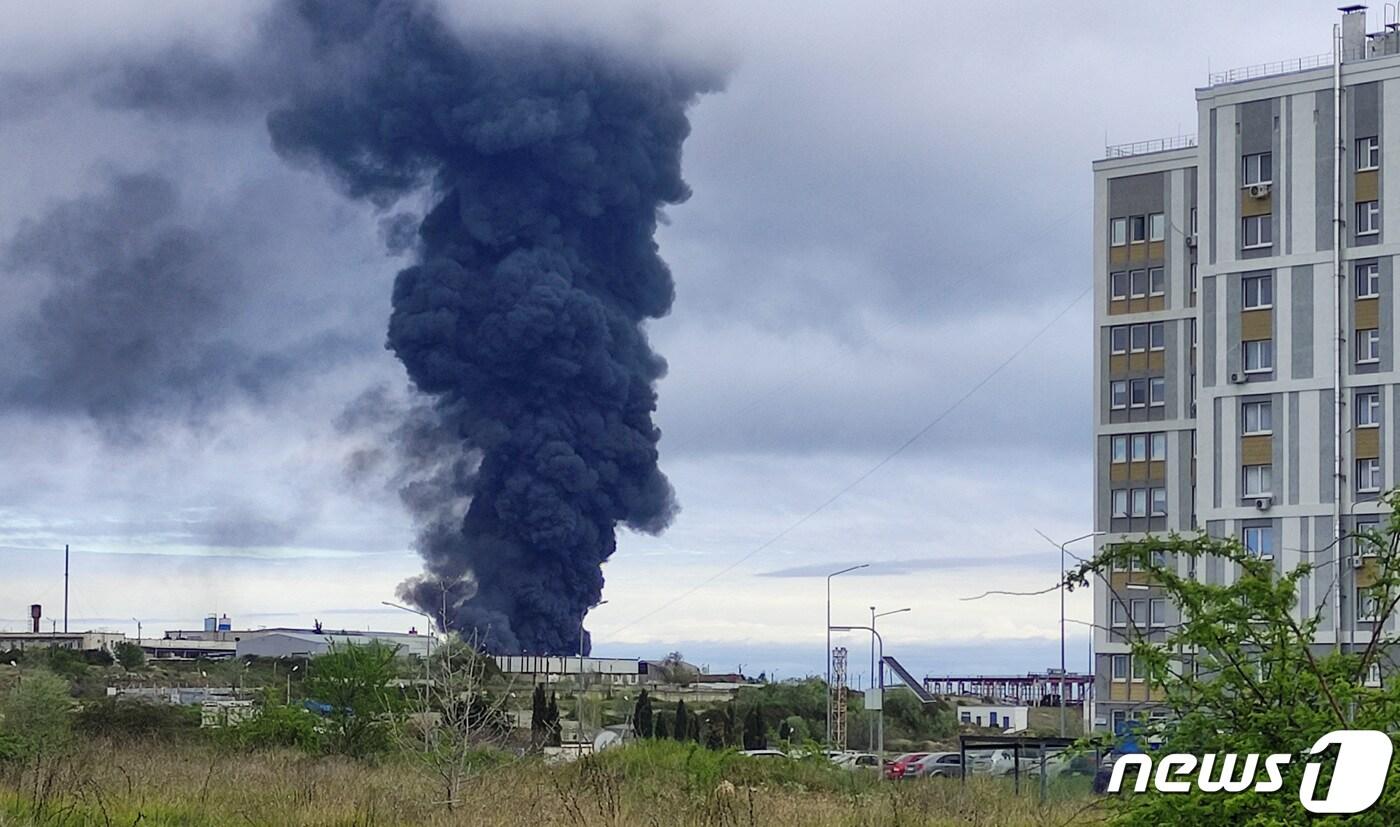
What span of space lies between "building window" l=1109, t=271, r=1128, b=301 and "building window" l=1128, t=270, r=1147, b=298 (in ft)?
0.84

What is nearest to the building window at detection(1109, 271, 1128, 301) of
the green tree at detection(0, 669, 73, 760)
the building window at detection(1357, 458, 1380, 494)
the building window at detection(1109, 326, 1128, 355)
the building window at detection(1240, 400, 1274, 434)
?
the building window at detection(1109, 326, 1128, 355)

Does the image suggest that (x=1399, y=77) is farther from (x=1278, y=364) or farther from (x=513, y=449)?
(x=513, y=449)

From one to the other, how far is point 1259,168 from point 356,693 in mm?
37694

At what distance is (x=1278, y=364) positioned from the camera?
61.5 metres

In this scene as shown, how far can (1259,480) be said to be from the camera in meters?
61.4

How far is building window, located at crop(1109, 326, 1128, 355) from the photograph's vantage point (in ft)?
254

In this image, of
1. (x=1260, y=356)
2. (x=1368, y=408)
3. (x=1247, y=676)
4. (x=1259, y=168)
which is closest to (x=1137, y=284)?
(x=1259, y=168)

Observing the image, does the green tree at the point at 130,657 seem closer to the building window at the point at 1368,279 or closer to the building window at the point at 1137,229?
the building window at the point at 1137,229

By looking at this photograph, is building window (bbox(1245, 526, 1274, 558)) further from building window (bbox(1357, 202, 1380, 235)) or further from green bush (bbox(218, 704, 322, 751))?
green bush (bbox(218, 704, 322, 751))

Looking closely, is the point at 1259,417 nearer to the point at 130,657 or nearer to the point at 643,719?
the point at 643,719

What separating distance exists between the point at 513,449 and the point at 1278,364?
49.5 m

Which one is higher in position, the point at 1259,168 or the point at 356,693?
the point at 1259,168

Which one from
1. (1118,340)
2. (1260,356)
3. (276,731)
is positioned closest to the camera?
(276,731)

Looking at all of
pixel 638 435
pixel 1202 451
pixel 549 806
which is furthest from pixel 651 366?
pixel 549 806
